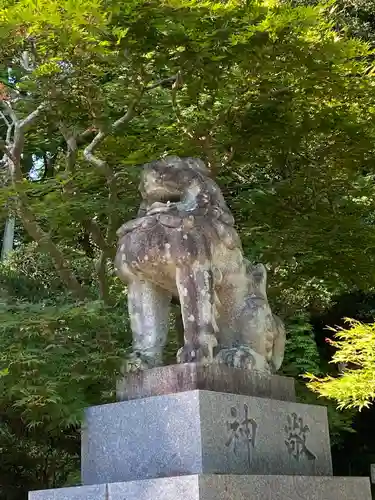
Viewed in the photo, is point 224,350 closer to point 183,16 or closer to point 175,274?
point 175,274

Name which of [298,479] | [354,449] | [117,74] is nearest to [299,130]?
[117,74]

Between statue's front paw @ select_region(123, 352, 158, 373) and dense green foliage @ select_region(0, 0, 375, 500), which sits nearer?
statue's front paw @ select_region(123, 352, 158, 373)

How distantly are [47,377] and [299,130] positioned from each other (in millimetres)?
3576

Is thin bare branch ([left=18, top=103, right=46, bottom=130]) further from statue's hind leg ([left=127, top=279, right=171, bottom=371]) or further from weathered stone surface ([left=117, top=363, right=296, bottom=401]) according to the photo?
weathered stone surface ([left=117, top=363, right=296, bottom=401])

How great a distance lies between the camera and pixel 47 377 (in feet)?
14.9

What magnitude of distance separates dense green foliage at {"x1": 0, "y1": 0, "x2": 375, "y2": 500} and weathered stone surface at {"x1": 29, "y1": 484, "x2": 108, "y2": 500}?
46 cm

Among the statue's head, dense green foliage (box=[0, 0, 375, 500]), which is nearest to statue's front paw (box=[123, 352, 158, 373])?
dense green foliage (box=[0, 0, 375, 500])

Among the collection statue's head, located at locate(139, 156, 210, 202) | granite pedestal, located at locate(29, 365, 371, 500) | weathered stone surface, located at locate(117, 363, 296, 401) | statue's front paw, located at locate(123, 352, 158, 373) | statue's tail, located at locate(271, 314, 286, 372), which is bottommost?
granite pedestal, located at locate(29, 365, 371, 500)

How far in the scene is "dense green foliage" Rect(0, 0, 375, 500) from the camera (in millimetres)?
4941

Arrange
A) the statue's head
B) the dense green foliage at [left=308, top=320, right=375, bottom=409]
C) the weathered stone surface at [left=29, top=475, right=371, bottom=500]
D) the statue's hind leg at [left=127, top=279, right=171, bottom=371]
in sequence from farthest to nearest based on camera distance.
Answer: the dense green foliage at [left=308, top=320, right=375, bottom=409] → the statue's head → the statue's hind leg at [left=127, top=279, right=171, bottom=371] → the weathered stone surface at [left=29, top=475, right=371, bottom=500]

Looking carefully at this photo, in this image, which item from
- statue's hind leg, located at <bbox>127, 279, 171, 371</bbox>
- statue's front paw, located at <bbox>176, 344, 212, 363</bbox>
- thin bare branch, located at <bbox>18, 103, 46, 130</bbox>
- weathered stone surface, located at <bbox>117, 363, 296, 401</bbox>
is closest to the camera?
weathered stone surface, located at <bbox>117, 363, 296, 401</bbox>

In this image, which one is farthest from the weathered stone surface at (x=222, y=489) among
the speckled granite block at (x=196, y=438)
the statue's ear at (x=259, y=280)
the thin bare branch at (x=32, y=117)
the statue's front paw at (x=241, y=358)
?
the thin bare branch at (x=32, y=117)

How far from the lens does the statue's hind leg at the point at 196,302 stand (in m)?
3.89

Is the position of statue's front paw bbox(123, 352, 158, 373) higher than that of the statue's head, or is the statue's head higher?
the statue's head
